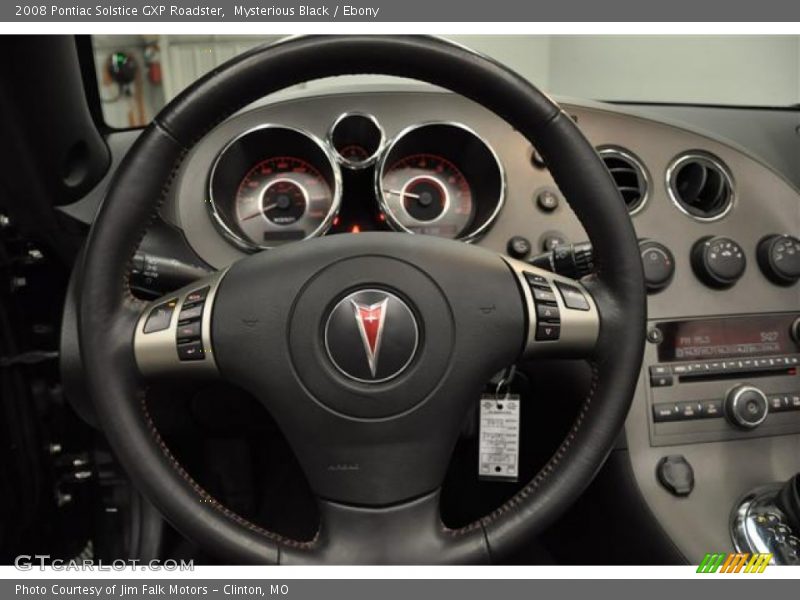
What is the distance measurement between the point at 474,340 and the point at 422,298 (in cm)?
8

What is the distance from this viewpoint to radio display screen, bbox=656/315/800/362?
1.05 m

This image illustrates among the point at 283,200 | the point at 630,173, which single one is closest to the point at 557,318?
the point at 630,173

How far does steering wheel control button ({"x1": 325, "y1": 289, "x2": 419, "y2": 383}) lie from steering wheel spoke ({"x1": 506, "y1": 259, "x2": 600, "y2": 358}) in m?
0.15

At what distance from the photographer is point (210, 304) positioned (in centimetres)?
72

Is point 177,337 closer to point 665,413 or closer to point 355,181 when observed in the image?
point 355,181

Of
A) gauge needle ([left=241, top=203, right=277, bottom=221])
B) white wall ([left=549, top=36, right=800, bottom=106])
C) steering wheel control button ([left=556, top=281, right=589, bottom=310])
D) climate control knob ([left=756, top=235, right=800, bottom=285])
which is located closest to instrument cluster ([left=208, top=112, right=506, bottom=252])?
gauge needle ([left=241, top=203, right=277, bottom=221])

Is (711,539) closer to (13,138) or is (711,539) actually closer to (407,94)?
(407,94)

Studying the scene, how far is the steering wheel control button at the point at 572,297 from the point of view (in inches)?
29.6

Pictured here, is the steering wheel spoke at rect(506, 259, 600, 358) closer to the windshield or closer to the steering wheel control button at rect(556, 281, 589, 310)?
the steering wheel control button at rect(556, 281, 589, 310)

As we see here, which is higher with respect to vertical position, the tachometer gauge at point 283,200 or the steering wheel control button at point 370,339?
the tachometer gauge at point 283,200

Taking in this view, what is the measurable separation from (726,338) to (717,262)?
0.13m

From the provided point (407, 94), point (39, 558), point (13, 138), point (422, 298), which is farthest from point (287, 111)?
point (39, 558)

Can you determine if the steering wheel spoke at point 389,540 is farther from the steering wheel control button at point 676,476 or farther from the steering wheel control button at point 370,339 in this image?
the steering wheel control button at point 676,476

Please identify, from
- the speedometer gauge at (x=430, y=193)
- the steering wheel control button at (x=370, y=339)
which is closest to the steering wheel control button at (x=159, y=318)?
the steering wheel control button at (x=370, y=339)
